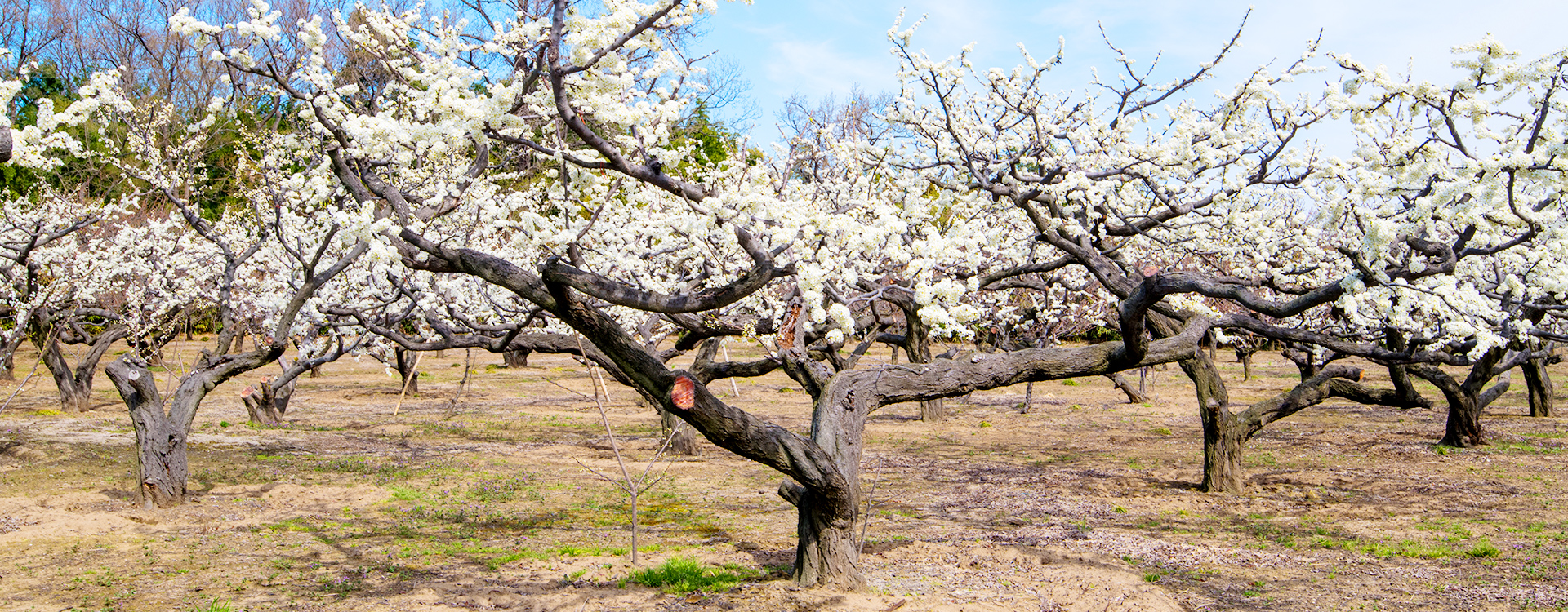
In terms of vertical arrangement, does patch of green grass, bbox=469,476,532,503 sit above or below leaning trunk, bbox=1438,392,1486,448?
below

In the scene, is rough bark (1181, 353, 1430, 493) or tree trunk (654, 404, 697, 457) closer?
rough bark (1181, 353, 1430, 493)

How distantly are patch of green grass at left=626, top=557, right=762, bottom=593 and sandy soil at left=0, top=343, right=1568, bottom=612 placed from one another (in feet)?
0.39

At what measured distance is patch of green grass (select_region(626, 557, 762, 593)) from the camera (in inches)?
283

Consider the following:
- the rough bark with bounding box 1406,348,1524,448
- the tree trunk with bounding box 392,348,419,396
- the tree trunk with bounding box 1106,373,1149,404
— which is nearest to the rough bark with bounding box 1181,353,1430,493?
the rough bark with bounding box 1406,348,1524,448

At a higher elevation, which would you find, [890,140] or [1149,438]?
[890,140]

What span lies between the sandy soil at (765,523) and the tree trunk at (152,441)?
31 cm

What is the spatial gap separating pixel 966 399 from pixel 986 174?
17.0m

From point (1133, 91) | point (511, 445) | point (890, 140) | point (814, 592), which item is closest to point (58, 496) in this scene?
point (511, 445)

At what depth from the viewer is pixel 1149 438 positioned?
56.1ft

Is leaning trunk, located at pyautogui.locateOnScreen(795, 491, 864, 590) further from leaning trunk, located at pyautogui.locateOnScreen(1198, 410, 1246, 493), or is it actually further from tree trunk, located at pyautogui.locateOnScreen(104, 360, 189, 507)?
tree trunk, located at pyautogui.locateOnScreen(104, 360, 189, 507)

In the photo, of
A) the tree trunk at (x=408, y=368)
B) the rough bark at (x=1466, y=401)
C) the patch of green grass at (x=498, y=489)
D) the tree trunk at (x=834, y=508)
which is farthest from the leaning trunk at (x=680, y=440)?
the rough bark at (x=1466, y=401)

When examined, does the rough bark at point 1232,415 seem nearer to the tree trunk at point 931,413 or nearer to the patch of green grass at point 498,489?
the patch of green grass at point 498,489

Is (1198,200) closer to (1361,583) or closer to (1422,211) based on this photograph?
(1422,211)

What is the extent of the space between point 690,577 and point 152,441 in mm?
6485
